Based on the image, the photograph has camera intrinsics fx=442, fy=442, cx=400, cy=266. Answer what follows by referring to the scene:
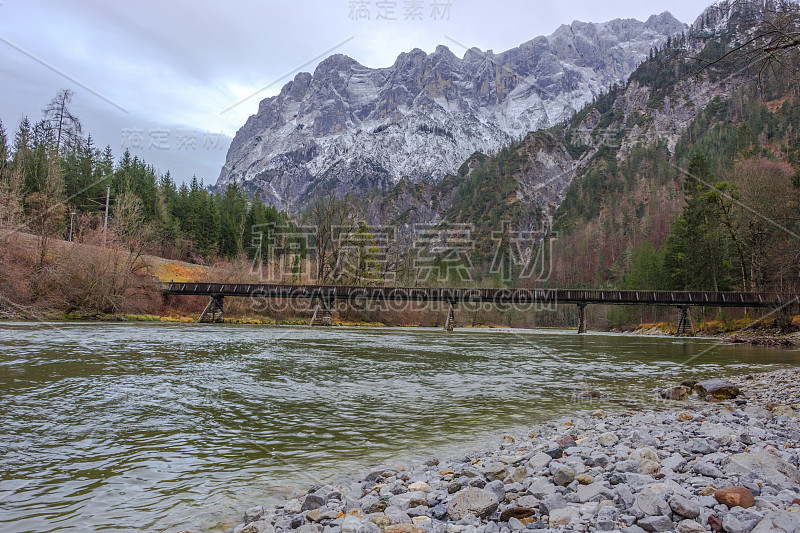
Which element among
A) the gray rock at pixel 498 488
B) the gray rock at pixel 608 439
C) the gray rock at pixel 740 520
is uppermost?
the gray rock at pixel 740 520

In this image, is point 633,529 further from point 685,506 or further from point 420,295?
point 420,295

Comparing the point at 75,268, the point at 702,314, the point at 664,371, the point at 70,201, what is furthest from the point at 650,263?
the point at 70,201

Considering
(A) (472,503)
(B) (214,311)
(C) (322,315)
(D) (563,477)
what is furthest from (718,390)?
(B) (214,311)

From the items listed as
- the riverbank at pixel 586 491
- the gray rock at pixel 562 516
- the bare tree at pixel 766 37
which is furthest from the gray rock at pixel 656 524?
the bare tree at pixel 766 37

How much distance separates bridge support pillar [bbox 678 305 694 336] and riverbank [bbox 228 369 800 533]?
1658 inches

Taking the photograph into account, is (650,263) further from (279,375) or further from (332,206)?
(279,375)

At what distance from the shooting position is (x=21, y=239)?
103ft

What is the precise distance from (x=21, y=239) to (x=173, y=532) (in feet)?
124

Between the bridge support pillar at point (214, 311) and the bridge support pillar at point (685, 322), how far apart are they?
44850mm

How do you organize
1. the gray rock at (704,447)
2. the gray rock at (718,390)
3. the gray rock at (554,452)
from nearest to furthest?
the gray rock at (704,447)
the gray rock at (554,452)
the gray rock at (718,390)

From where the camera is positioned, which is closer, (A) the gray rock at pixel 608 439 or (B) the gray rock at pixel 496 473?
(B) the gray rock at pixel 496 473

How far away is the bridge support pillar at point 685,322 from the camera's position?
41.8m

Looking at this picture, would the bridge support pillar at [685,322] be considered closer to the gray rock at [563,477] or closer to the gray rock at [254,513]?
the gray rock at [563,477]

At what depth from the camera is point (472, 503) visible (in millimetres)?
3490
